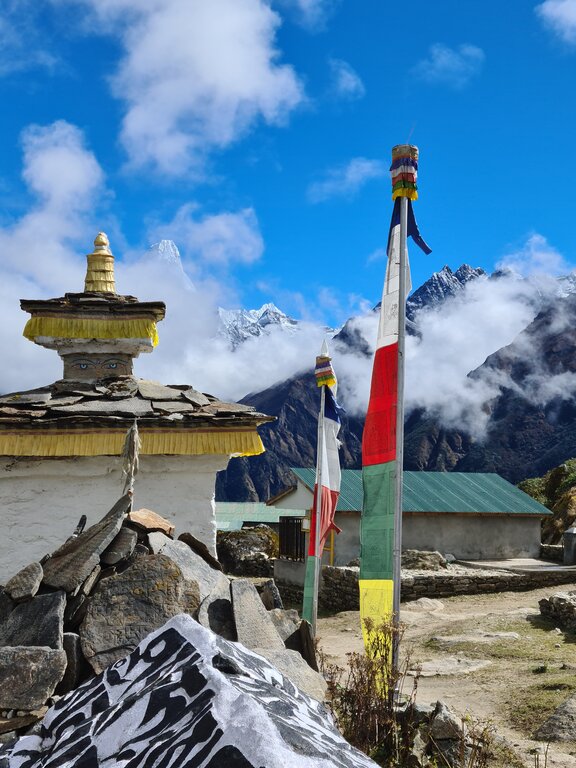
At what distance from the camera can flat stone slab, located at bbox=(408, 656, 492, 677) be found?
1040cm

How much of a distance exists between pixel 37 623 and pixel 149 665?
1772mm

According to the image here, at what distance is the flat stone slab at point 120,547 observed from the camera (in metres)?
5.39

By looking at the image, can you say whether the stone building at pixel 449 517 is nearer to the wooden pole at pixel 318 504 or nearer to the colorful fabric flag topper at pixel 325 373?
the wooden pole at pixel 318 504

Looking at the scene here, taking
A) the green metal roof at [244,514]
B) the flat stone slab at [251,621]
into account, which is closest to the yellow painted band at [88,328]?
the flat stone slab at [251,621]

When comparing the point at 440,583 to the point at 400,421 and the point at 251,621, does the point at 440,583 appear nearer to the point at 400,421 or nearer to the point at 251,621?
the point at 400,421

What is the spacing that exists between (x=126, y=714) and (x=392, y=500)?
467 cm

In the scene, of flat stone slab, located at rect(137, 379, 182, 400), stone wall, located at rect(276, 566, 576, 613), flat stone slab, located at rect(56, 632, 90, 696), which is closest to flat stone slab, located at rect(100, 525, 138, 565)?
flat stone slab, located at rect(56, 632, 90, 696)

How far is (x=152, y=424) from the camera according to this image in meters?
7.46

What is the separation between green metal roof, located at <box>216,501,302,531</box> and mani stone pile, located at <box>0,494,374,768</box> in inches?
1098

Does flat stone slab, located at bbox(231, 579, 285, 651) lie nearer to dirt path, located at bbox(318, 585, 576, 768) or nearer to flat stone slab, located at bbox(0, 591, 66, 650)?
flat stone slab, located at bbox(0, 591, 66, 650)

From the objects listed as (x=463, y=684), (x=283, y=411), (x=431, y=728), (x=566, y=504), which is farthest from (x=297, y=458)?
(x=431, y=728)

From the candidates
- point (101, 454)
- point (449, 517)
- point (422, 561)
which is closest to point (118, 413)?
point (101, 454)

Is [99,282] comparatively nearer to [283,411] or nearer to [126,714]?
[126,714]

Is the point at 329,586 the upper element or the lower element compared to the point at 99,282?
lower
